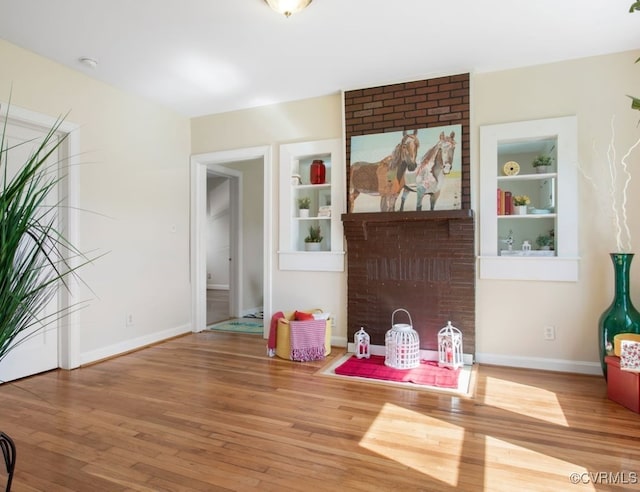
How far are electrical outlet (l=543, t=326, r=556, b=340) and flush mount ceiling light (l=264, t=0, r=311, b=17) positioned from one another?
3171mm

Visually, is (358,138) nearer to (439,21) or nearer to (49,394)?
(439,21)

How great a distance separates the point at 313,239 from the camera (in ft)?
14.2

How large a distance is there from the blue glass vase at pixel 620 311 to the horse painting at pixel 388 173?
5.85 feet

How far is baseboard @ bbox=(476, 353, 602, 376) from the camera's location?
3.24 m

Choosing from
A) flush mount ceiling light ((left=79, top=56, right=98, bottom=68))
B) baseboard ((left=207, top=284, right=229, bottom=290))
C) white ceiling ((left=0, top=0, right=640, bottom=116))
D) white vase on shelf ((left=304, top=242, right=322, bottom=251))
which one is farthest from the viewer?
baseboard ((left=207, top=284, right=229, bottom=290))

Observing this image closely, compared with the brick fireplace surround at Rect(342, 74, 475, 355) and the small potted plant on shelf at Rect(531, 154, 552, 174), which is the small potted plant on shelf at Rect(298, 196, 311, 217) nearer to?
the brick fireplace surround at Rect(342, 74, 475, 355)

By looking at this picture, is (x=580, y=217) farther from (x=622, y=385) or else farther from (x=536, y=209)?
(x=622, y=385)

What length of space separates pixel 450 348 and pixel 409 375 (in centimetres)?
48

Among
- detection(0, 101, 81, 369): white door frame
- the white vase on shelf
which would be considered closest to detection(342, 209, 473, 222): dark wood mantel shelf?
the white vase on shelf

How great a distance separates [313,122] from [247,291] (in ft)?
9.71

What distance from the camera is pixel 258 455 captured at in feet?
6.62

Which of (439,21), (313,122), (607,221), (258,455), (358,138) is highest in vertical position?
(439,21)

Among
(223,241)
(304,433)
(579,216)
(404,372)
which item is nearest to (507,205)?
(579,216)

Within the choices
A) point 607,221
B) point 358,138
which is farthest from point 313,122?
point 607,221
